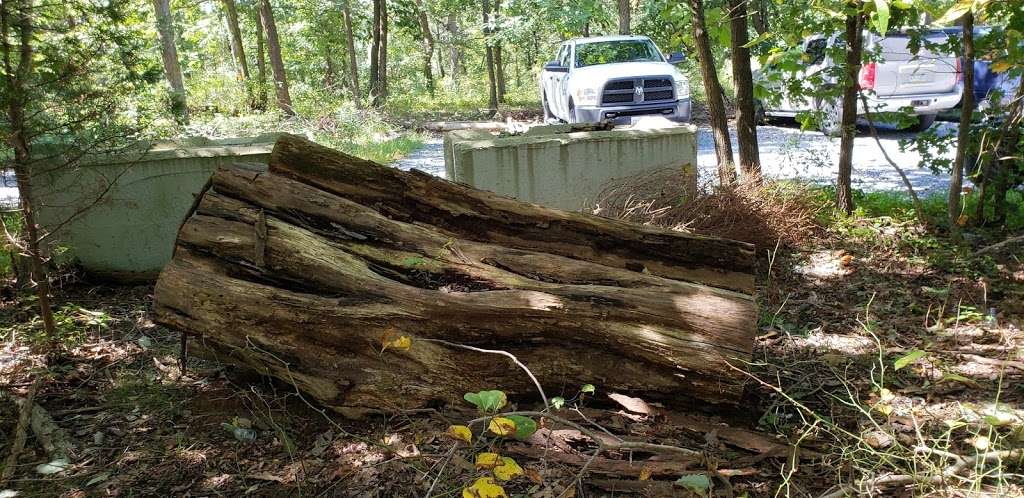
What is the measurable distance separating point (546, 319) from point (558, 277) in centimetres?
45

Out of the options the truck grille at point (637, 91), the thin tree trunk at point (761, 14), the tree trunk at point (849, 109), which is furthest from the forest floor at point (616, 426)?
the truck grille at point (637, 91)

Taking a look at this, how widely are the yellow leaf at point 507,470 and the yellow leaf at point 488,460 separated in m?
0.03

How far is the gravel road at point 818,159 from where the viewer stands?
8.31 meters

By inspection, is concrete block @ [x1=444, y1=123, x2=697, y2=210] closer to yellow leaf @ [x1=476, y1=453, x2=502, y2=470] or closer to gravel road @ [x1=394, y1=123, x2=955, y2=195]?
gravel road @ [x1=394, y1=123, x2=955, y2=195]

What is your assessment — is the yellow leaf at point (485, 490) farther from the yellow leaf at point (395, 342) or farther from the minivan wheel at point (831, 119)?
the minivan wheel at point (831, 119)

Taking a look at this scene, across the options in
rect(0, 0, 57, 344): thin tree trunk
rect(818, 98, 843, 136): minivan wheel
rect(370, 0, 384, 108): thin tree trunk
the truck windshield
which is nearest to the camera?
rect(0, 0, 57, 344): thin tree trunk

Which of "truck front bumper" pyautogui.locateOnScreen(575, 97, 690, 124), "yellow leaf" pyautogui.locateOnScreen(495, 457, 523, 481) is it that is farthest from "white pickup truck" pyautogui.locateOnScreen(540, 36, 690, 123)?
"yellow leaf" pyautogui.locateOnScreen(495, 457, 523, 481)

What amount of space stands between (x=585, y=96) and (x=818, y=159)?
5.67 m

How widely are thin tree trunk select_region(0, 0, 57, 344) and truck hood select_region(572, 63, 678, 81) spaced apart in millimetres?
9548

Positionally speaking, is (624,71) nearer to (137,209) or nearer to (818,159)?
(818,159)

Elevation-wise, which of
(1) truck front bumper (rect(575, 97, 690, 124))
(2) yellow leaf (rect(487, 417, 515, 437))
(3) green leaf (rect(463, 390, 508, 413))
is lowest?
(2) yellow leaf (rect(487, 417, 515, 437))

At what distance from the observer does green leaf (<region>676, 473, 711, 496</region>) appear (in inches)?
116

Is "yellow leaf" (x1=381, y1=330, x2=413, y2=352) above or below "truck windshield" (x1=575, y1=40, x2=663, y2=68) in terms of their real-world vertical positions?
below

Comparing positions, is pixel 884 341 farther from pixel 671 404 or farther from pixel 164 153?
pixel 164 153
